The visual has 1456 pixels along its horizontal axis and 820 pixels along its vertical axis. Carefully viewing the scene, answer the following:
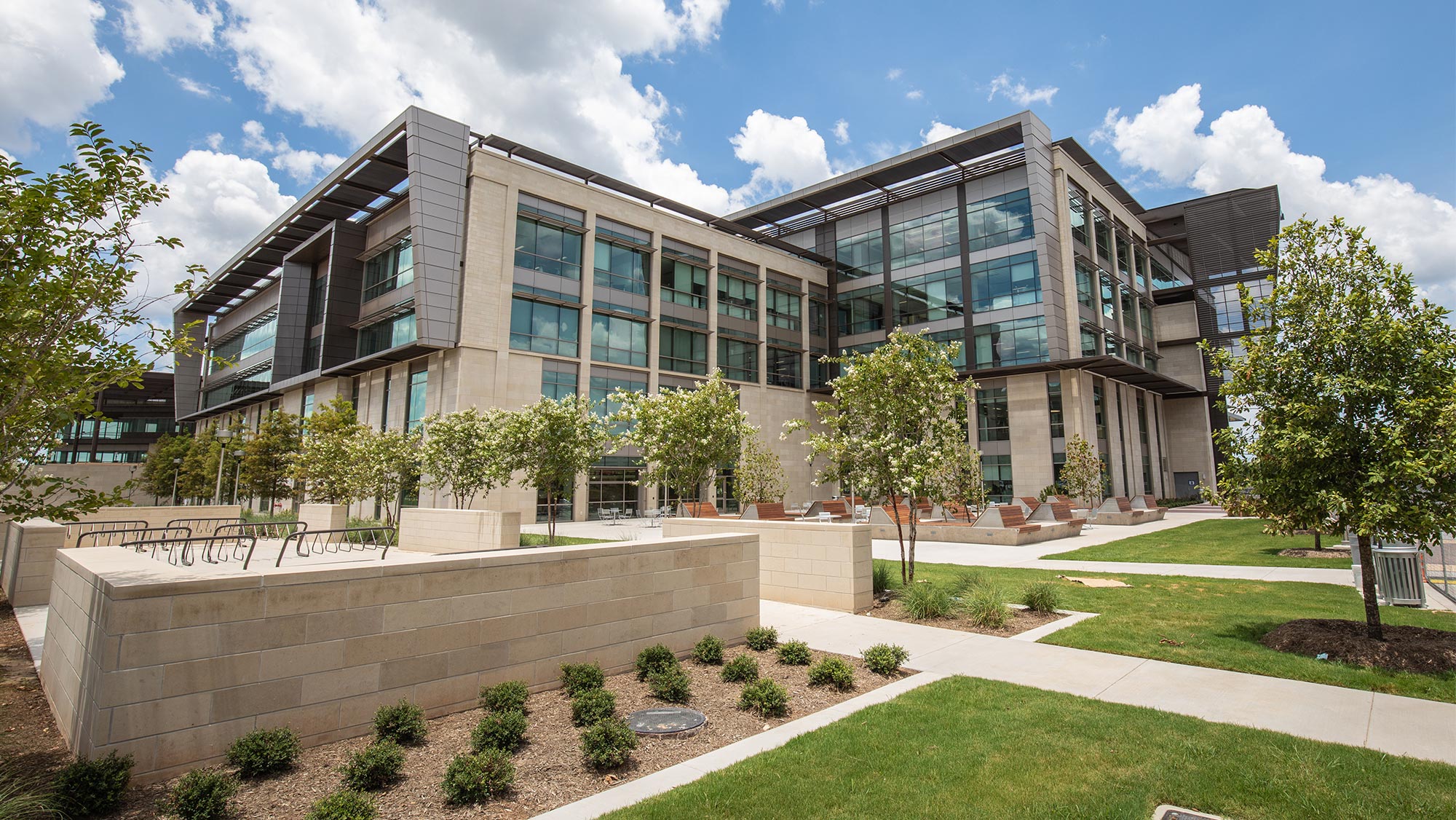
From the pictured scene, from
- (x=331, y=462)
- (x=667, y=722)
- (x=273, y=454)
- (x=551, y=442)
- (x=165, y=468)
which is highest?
(x=273, y=454)

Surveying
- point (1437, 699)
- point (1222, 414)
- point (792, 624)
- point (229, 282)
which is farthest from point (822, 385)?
point (229, 282)

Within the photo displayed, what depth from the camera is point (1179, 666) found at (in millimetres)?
7980

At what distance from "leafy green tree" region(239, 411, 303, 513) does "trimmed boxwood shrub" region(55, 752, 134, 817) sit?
40.8 m

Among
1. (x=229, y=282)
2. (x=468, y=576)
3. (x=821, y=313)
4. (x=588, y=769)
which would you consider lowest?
(x=588, y=769)

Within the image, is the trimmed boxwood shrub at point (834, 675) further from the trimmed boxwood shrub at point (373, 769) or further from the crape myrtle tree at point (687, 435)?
the crape myrtle tree at point (687, 435)

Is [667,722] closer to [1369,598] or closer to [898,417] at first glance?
[898,417]

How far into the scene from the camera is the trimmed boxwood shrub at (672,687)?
23.2 feet

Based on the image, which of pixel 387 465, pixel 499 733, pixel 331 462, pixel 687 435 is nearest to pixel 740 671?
pixel 499 733

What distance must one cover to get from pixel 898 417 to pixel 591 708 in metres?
8.51

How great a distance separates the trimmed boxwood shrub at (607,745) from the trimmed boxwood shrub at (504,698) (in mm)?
1176

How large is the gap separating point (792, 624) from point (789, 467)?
39.4 metres

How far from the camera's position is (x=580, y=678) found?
285 inches

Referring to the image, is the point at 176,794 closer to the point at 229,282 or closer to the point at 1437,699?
the point at 1437,699

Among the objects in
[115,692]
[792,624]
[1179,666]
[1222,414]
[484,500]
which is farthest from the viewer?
[1222,414]
